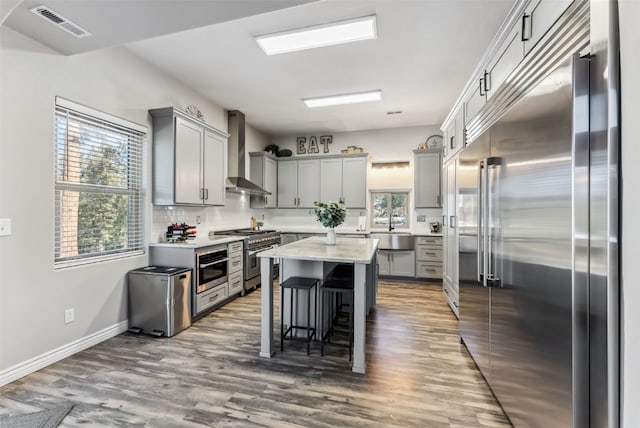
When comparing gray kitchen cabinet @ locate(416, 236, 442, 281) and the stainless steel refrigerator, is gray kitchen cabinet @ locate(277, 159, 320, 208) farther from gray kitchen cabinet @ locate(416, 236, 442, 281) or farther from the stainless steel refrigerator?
the stainless steel refrigerator

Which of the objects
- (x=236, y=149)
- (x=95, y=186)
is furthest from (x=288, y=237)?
(x=95, y=186)

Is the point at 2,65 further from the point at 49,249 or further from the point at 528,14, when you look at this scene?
the point at 528,14

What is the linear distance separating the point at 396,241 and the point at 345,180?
1.64 m

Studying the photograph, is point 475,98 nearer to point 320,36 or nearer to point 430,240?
point 320,36

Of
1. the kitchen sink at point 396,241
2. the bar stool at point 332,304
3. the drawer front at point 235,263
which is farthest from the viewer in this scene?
the kitchen sink at point 396,241

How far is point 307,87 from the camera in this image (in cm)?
409

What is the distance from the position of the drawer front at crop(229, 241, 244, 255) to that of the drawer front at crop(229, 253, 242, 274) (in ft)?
0.19

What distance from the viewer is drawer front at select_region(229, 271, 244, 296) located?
414cm

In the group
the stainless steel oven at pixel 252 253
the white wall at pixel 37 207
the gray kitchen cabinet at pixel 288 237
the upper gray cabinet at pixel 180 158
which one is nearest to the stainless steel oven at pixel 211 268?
the stainless steel oven at pixel 252 253

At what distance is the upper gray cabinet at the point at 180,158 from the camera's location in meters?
3.46
